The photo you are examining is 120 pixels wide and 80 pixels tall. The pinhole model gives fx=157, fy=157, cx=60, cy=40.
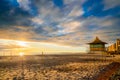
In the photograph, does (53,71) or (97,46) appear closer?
(53,71)

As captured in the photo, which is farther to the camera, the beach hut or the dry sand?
the beach hut

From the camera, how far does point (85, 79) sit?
14258mm

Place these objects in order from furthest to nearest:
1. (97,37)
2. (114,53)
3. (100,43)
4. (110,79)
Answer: (97,37), (100,43), (114,53), (110,79)

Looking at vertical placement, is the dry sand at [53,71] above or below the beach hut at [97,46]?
below

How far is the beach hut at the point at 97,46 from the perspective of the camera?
6355 centimetres

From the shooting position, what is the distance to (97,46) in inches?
2549

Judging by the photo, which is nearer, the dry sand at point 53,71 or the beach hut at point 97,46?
the dry sand at point 53,71

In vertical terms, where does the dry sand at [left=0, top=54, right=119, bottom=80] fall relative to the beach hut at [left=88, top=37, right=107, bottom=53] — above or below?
below

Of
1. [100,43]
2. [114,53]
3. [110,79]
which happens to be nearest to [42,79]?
[110,79]

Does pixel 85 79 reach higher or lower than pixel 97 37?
lower

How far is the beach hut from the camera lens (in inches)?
2502

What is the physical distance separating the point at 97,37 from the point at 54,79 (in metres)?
55.8

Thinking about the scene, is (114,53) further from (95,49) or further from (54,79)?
(54,79)

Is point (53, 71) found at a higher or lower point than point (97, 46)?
lower
